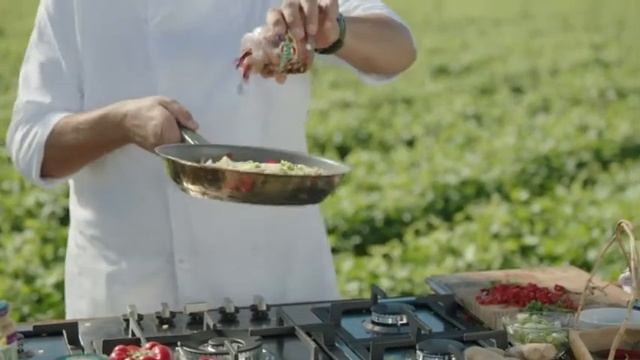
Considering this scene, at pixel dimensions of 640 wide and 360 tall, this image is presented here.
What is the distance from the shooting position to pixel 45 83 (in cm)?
237

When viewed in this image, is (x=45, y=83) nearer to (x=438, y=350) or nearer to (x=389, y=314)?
(x=389, y=314)

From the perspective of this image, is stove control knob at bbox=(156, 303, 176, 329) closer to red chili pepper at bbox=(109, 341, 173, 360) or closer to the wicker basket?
red chili pepper at bbox=(109, 341, 173, 360)

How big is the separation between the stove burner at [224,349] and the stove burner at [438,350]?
0.88ft

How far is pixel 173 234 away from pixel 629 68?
739 cm

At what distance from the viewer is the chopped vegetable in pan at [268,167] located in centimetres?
186

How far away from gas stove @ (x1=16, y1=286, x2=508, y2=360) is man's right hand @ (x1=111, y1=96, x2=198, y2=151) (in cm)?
32

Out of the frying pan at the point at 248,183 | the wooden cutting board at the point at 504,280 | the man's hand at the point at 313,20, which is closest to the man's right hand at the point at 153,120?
the frying pan at the point at 248,183

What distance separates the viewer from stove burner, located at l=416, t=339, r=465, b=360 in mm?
1981

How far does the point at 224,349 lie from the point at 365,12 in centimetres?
79

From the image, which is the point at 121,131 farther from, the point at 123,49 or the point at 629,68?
the point at 629,68

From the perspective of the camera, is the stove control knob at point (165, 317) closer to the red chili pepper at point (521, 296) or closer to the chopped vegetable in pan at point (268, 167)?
the chopped vegetable in pan at point (268, 167)

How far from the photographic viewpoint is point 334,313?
2242 millimetres

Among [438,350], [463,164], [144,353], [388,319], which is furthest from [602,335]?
[463,164]

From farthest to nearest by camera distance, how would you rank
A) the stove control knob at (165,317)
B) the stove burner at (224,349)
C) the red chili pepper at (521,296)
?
the red chili pepper at (521,296), the stove control knob at (165,317), the stove burner at (224,349)
